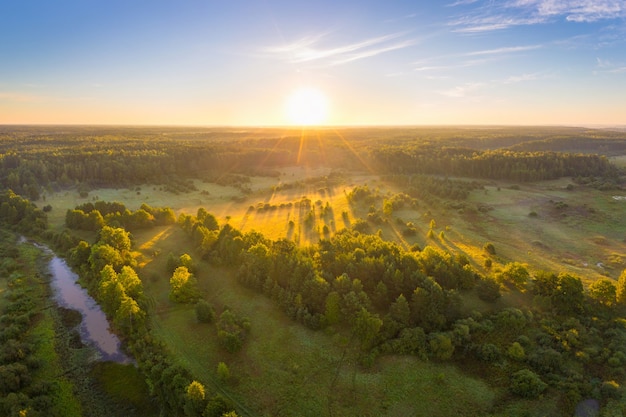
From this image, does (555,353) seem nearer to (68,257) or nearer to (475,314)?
(475,314)

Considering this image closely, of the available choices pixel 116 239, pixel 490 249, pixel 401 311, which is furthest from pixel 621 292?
pixel 116 239

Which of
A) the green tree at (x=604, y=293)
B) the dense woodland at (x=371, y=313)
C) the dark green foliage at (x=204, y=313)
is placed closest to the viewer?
the dense woodland at (x=371, y=313)

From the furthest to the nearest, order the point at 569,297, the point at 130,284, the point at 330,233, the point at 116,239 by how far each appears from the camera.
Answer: the point at 330,233 → the point at 116,239 → the point at 130,284 → the point at 569,297

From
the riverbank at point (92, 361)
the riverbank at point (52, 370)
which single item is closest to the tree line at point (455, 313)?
the riverbank at point (92, 361)

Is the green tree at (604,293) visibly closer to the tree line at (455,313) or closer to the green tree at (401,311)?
the tree line at (455,313)

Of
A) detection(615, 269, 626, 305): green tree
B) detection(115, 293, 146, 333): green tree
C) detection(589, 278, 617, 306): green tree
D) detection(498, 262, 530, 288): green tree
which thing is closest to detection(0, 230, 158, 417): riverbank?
detection(115, 293, 146, 333): green tree

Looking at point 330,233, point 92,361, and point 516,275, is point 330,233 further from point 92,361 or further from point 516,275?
point 92,361

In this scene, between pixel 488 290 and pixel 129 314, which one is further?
pixel 488 290
